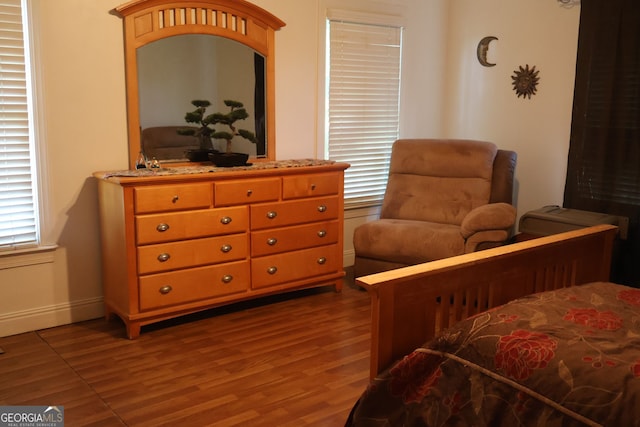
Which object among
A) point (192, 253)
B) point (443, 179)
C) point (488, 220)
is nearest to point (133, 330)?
point (192, 253)

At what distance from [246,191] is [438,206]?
158cm

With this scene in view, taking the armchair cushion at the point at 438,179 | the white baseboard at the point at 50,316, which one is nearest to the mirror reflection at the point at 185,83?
the white baseboard at the point at 50,316

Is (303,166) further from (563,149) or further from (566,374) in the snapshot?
(566,374)

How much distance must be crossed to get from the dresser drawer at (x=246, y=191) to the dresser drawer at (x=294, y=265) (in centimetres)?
39

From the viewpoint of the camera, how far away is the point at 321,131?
196 inches

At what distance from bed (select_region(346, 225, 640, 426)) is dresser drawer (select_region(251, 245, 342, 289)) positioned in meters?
1.85

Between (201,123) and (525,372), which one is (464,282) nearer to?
(525,372)

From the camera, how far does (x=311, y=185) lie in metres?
4.33

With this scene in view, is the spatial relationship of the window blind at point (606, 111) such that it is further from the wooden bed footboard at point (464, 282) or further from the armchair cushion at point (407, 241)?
the wooden bed footboard at point (464, 282)

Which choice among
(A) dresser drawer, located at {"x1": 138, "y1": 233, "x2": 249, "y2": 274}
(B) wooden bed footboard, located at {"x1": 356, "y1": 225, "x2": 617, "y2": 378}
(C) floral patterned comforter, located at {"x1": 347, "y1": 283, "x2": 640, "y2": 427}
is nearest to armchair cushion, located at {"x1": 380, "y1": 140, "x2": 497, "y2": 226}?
(A) dresser drawer, located at {"x1": 138, "y1": 233, "x2": 249, "y2": 274}

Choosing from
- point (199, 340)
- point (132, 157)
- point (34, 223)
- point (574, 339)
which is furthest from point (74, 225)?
point (574, 339)

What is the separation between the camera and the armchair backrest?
4.73 meters

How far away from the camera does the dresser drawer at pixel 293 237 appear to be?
4121 mm

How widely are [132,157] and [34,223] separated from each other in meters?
0.69
